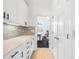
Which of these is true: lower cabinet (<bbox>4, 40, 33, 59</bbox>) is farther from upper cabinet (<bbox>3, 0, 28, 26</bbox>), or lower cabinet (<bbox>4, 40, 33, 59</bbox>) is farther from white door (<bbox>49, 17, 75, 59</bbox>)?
→ white door (<bbox>49, 17, 75, 59</bbox>)

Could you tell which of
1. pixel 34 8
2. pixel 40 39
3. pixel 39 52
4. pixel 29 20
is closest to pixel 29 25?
pixel 29 20

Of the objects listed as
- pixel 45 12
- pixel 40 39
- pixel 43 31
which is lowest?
pixel 40 39

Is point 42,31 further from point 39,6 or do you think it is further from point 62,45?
point 62,45

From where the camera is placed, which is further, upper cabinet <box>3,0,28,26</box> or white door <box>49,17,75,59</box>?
upper cabinet <box>3,0,28,26</box>

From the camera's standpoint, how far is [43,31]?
845 centimetres

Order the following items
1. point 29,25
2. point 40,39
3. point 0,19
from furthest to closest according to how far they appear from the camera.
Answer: point 40,39, point 29,25, point 0,19

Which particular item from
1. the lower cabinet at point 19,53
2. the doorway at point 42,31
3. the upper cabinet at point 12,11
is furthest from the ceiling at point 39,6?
the lower cabinet at point 19,53

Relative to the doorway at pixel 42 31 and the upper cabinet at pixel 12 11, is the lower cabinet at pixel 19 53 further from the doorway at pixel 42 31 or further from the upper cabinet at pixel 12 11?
the doorway at pixel 42 31

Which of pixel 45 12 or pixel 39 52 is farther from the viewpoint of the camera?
pixel 45 12

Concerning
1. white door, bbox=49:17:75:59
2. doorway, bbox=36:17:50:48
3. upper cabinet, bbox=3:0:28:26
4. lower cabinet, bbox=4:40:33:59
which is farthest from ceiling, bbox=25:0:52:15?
lower cabinet, bbox=4:40:33:59

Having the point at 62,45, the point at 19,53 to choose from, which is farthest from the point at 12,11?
the point at 62,45
